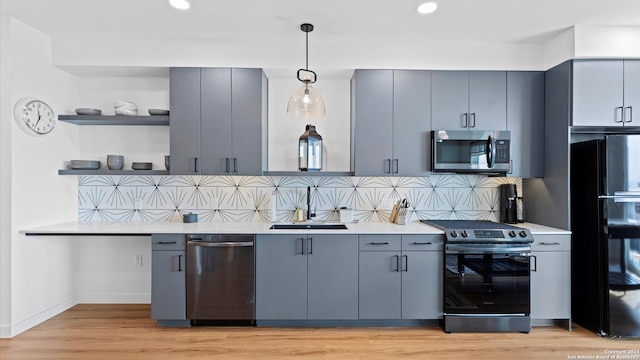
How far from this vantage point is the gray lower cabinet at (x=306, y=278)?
2.88 m

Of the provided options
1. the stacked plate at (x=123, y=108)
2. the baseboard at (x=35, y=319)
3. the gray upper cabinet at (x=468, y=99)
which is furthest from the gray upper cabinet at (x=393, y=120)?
the baseboard at (x=35, y=319)

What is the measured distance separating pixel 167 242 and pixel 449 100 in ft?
9.25

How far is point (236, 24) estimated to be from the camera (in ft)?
9.43

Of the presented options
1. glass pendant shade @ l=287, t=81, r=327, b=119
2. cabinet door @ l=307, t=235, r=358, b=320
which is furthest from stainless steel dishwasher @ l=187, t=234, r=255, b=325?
glass pendant shade @ l=287, t=81, r=327, b=119

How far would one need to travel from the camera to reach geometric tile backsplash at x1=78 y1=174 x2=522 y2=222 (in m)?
3.48

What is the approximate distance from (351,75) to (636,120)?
2447mm

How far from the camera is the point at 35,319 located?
2.94 metres

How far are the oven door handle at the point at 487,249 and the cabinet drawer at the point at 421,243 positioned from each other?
4.4 inches

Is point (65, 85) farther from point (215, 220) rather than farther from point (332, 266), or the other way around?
point (332, 266)

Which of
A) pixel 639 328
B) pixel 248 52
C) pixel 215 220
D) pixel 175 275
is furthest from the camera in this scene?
pixel 215 220

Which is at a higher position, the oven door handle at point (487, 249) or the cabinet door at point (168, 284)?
the oven door handle at point (487, 249)

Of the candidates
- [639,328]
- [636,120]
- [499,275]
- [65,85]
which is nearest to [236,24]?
[65,85]

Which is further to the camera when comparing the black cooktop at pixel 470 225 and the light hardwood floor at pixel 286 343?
the black cooktop at pixel 470 225

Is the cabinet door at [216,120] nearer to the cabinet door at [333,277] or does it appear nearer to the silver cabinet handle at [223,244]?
the silver cabinet handle at [223,244]
